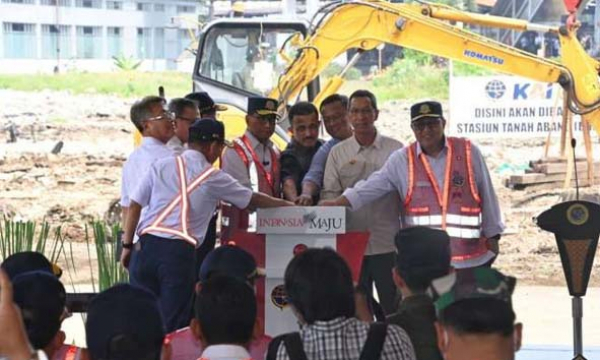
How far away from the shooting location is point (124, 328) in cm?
350

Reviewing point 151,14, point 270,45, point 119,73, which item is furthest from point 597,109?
point 151,14

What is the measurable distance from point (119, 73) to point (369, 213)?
2686 cm

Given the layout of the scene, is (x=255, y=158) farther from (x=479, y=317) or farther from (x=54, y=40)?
(x=54, y=40)

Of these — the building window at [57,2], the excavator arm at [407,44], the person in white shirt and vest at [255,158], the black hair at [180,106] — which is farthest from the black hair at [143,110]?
the building window at [57,2]

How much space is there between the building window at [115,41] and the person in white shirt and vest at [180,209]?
29387 millimetres

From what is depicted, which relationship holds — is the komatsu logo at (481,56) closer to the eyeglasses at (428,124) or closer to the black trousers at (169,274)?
the eyeglasses at (428,124)

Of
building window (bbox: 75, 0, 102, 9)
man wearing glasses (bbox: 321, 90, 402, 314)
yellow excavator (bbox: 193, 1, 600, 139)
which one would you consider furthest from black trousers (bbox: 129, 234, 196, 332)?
building window (bbox: 75, 0, 102, 9)

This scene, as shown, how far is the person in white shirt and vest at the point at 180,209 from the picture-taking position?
643 centimetres

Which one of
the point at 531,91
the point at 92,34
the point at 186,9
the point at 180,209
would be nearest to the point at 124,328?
the point at 180,209

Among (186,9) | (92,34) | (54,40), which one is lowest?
(54,40)

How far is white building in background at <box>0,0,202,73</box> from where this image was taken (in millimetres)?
32281

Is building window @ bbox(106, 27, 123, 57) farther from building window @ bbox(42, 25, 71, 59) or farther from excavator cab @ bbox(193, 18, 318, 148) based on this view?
excavator cab @ bbox(193, 18, 318, 148)

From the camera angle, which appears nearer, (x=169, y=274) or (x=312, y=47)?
(x=169, y=274)

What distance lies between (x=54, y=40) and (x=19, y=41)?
1.31 m
